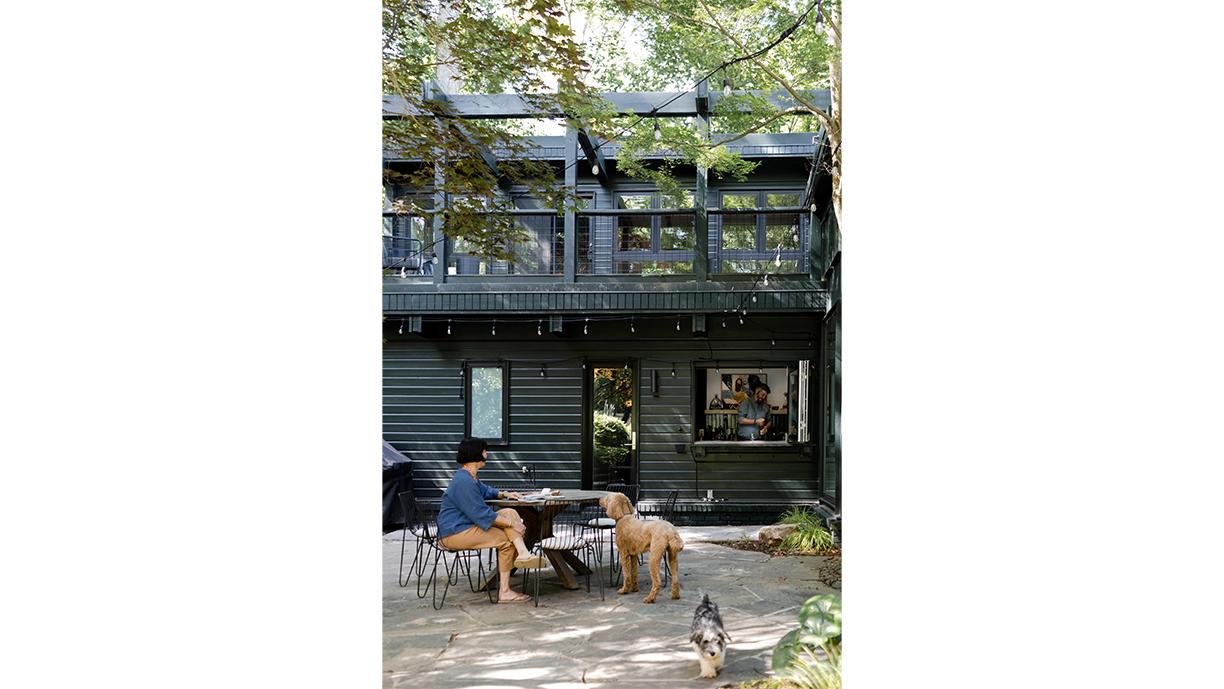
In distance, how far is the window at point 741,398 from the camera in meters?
11.8

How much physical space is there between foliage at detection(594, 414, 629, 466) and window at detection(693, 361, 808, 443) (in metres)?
2.18

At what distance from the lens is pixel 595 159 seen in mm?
11633

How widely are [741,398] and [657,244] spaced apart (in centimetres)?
259

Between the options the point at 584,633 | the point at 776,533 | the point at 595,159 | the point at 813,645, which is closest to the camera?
the point at 813,645

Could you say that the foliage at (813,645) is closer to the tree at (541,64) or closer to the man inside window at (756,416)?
the tree at (541,64)

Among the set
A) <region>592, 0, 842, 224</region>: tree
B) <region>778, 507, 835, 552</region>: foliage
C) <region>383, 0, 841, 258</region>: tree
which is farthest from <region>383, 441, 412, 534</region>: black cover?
<region>592, 0, 842, 224</region>: tree

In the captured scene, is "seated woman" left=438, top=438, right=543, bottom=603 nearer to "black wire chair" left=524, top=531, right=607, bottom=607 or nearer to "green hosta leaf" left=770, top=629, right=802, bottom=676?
"black wire chair" left=524, top=531, right=607, bottom=607

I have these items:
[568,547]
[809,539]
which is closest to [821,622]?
[568,547]

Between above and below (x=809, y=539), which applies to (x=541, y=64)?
above

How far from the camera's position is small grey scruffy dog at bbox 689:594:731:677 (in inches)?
166

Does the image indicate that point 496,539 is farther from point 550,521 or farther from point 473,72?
→ point 473,72

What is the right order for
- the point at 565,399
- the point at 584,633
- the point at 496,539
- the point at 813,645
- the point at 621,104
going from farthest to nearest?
the point at 565,399, the point at 621,104, the point at 496,539, the point at 584,633, the point at 813,645

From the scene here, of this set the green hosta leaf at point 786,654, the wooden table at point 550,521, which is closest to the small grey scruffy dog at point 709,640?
the green hosta leaf at point 786,654
